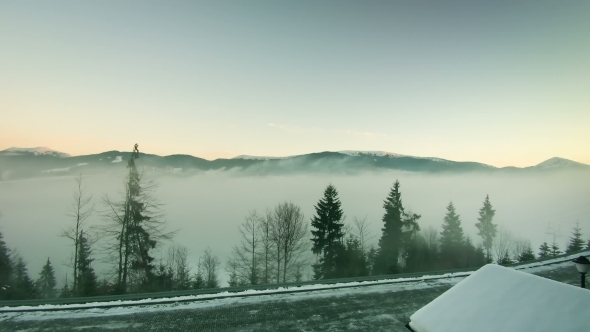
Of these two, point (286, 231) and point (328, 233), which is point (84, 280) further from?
point (328, 233)

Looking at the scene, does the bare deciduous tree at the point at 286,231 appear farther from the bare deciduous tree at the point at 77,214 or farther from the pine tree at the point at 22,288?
the pine tree at the point at 22,288

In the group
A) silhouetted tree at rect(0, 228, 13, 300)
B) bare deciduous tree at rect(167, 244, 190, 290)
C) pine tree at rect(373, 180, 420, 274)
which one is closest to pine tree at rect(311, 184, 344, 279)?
pine tree at rect(373, 180, 420, 274)

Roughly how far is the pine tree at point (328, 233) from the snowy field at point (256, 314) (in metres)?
19.7

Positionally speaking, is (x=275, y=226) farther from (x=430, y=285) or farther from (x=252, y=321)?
(x=252, y=321)

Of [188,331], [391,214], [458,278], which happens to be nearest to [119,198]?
[188,331]

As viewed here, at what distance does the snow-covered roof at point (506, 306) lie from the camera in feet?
14.0

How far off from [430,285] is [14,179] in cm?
9728

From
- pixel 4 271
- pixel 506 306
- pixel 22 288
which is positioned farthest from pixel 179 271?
pixel 506 306

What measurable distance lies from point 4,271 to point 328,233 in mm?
29844

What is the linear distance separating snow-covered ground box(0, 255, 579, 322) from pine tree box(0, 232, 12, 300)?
58.3 feet

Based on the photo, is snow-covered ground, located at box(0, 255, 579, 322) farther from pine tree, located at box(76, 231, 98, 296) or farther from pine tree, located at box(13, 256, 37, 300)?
pine tree, located at box(13, 256, 37, 300)

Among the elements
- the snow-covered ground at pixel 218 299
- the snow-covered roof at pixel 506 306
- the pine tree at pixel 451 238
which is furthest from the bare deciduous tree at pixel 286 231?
the snow-covered roof at pixel 506 306

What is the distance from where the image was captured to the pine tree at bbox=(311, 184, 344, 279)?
107ft

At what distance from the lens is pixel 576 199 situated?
156 meters
